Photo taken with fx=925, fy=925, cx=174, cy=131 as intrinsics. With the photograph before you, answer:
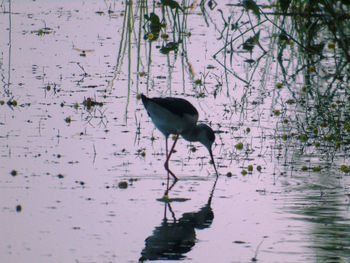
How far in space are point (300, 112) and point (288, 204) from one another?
3.25 metres

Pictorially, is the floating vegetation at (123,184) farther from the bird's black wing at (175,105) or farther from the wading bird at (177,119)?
the bird's black wing at (175,105)

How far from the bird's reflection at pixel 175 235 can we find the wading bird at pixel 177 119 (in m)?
1.37

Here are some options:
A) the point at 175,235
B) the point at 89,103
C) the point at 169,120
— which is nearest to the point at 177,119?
the point at 169,120

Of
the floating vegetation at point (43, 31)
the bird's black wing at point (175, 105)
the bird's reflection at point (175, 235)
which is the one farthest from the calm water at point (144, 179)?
the floating vegetation at point (43, 31)

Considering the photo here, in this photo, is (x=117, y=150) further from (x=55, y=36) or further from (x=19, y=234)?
(x=55, y=36)

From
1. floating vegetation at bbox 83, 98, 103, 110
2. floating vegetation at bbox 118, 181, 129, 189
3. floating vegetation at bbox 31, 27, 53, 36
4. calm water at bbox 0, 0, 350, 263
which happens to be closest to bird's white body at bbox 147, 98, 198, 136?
calm water at bbox 0, 0, 350, 263

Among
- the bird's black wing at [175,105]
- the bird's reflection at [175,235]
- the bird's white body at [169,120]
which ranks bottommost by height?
the bird's reflection at [175,235]

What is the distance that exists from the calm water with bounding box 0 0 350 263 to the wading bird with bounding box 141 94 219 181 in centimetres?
23

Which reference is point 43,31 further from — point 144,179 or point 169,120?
point 144,179

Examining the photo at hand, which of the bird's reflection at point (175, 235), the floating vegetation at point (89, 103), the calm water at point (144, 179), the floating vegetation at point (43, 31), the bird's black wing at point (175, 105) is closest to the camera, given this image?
the bird's reflection at point (175, 235)

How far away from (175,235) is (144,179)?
148cm

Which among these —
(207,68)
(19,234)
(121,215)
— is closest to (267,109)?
(207,68)

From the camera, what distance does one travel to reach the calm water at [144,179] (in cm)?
600

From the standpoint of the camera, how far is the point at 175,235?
627cm
